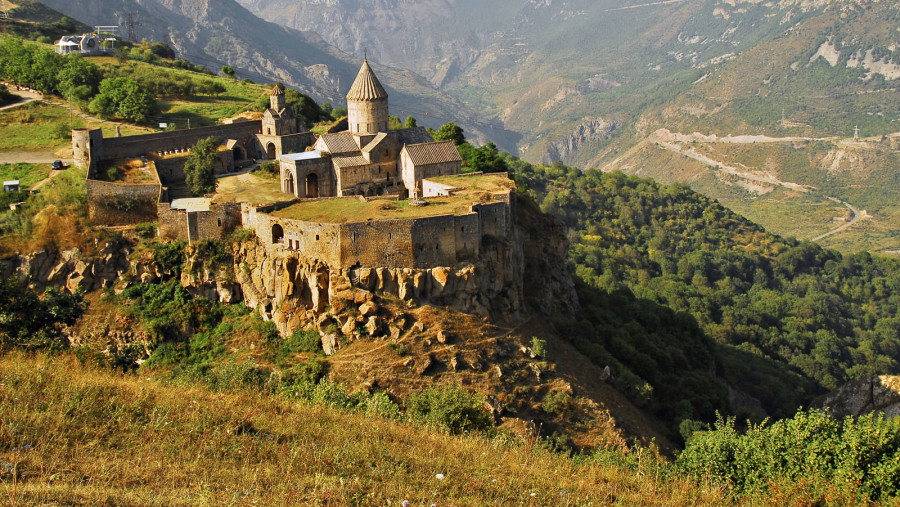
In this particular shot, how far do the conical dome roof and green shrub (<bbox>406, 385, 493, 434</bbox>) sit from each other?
21.2 metres

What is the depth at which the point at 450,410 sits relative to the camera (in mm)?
22359

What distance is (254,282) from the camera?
32438mm

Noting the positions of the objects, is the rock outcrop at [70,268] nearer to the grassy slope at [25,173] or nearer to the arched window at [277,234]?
the grassy slope at [25,173]

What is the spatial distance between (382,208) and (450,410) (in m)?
12.7

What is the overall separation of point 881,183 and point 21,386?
16699cm

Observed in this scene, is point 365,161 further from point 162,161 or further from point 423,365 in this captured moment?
point 423,365

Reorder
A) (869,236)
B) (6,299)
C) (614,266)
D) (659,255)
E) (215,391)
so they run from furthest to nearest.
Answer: (869,236)
(659,255)
(614,266)
(6,299)
(215,391)

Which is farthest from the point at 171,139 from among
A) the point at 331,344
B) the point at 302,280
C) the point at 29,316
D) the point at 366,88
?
the point at 29,316

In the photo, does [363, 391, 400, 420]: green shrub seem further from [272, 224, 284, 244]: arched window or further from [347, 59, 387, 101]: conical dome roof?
[347, 59, 387, 101]: conical dome roof

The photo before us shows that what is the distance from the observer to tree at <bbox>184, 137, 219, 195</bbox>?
37500mm

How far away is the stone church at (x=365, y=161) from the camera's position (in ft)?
124

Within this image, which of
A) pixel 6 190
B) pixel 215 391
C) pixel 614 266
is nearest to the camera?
pixel 215 391

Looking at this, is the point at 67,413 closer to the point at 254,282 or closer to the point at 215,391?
the point at 215,391

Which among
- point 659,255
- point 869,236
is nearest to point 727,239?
point 659,255
